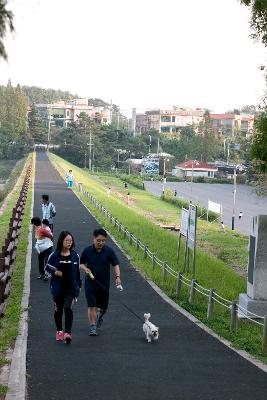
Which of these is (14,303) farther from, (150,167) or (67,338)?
(150,167)

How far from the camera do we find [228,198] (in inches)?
3098

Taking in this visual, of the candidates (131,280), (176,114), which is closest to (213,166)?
(176,114)

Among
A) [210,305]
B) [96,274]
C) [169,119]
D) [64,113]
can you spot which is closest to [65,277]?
[96,274]

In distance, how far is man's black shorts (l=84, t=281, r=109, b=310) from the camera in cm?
999

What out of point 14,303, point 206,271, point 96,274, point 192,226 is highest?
point 96,274

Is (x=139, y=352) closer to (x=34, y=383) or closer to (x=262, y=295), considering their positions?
(x=34, y=383)

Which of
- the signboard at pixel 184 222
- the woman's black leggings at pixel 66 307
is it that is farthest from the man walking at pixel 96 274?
the signboard at pixel 184 222

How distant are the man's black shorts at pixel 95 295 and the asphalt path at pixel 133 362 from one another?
1.51 feet

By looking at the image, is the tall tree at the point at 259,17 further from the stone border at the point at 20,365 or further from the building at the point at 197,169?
the building at the point at 197,169

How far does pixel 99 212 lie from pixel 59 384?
27023mm

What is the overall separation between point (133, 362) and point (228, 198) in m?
70.8

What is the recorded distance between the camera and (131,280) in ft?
54.1

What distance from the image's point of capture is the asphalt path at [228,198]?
55984mm

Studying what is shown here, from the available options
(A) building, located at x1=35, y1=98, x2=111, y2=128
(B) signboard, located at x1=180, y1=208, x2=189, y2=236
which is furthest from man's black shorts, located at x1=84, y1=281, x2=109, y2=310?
(A) building, located at x1=35, y1=98, x2=111, y2=128
